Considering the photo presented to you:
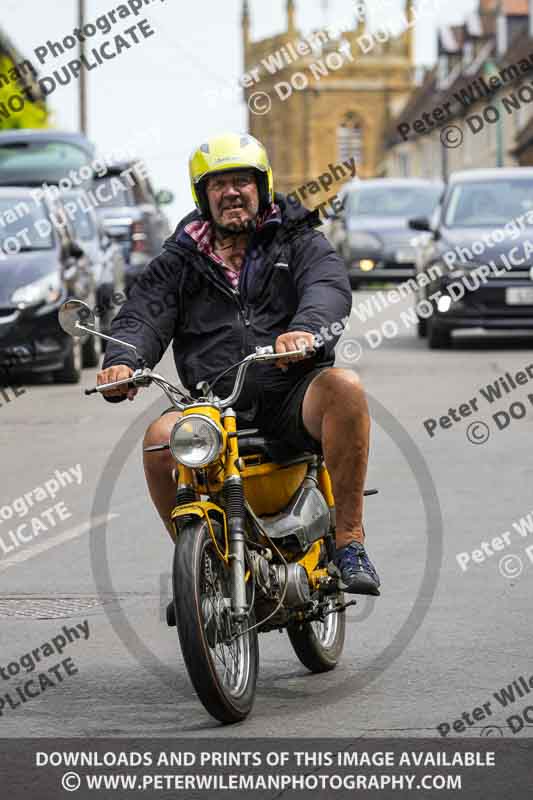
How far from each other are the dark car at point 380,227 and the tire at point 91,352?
12239 millimetres

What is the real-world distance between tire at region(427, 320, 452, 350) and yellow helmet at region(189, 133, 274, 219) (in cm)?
1481

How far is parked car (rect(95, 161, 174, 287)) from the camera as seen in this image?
82.7 ft

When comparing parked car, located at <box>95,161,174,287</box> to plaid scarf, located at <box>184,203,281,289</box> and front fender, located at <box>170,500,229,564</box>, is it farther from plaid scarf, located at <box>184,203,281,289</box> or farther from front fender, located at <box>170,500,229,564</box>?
front fender, located at <box>170,500,229,564</box>

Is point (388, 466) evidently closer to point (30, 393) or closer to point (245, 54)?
point (30, 393)

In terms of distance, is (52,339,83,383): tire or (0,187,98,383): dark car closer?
(0,187,98,383): dark car

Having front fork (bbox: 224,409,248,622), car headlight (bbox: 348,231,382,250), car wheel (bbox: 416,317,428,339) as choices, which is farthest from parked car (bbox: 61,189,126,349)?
front fork (bbox: 224,409,248,622)

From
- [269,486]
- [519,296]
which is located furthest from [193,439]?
[519,296]

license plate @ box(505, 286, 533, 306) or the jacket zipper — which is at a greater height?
the jacket zipper

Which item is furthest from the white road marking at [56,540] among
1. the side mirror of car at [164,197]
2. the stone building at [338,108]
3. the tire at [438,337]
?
the stone building at [338,108]

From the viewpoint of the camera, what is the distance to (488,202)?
72.1ft

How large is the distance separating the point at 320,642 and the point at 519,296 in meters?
14.2
